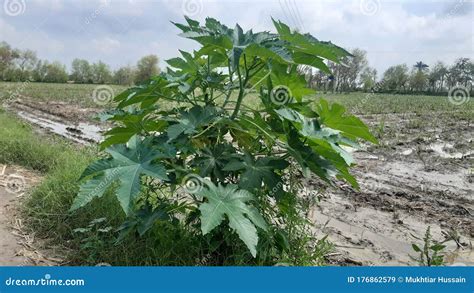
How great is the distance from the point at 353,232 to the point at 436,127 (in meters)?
7.72

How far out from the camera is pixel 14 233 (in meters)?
2.92

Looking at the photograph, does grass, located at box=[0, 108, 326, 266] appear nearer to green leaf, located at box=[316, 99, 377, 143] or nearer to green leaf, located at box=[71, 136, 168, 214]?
green leaf, located at box=[71, 136, 168, 214]

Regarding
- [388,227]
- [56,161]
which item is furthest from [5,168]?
[388,227]

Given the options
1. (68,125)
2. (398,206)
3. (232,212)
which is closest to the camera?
(232,212)

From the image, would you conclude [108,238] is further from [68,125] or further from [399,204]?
[68,125]

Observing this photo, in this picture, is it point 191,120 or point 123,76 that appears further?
point 123,76

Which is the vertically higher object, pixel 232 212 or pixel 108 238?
pixel 232 212

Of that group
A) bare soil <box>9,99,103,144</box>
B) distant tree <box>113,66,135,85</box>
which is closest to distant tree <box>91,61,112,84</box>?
distant tree <box>113,66,135,85</box>

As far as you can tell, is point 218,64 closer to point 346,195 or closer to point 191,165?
point 191,165

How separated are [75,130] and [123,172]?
24.2ft

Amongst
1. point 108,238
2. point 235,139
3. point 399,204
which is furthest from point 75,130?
point 235,139

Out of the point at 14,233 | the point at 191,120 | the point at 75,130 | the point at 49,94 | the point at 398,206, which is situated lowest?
the point at 14,233

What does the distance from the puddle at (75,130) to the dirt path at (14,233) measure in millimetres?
3102

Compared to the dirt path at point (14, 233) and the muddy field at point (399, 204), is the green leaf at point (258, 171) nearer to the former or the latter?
the muddy field at point (399, 204)
